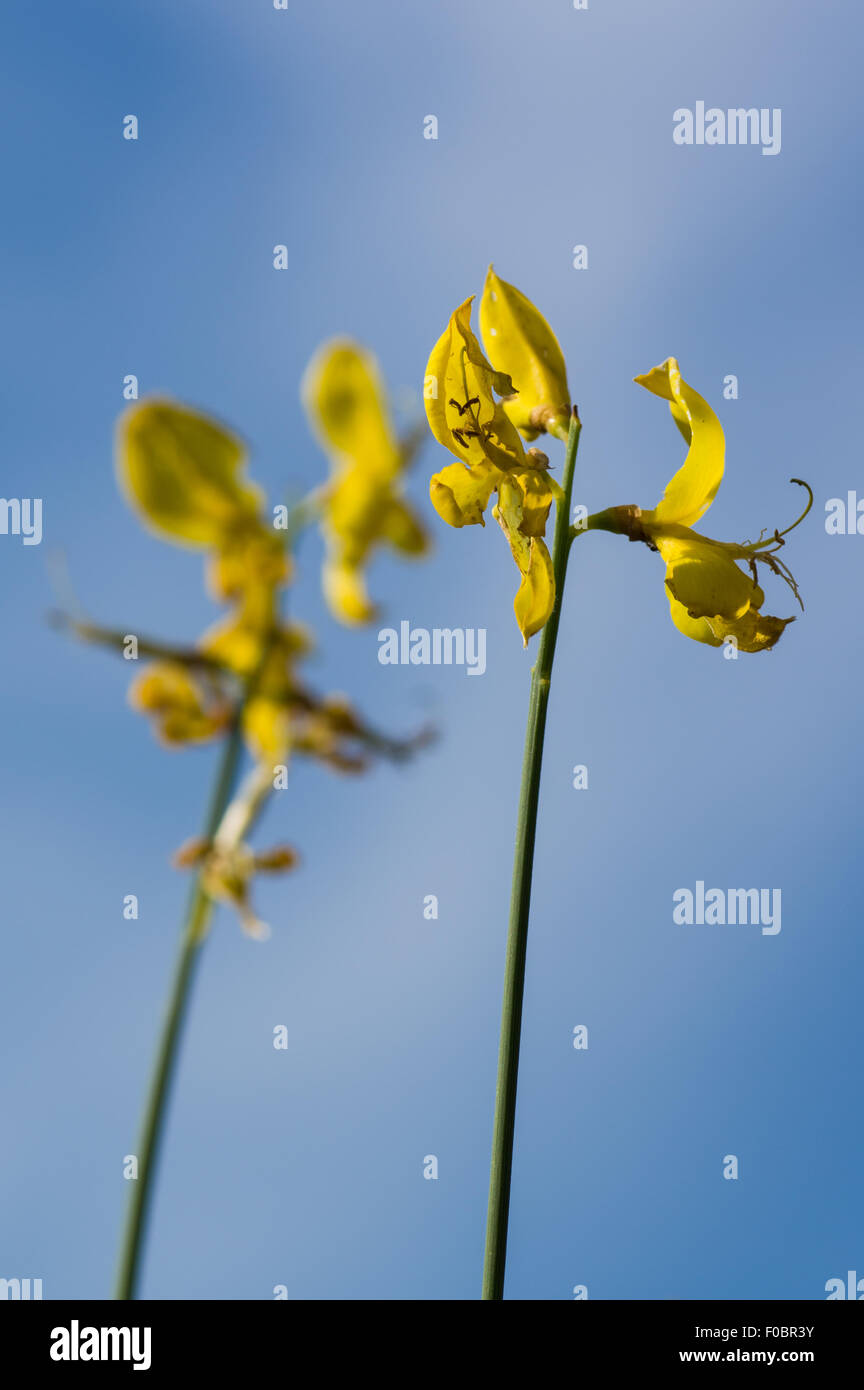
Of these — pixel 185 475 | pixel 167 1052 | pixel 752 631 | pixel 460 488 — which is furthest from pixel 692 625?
pixel 167 1052

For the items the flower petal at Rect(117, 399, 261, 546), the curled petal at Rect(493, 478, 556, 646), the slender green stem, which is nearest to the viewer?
the flower petal at Rect(117, 399, 261, 546)

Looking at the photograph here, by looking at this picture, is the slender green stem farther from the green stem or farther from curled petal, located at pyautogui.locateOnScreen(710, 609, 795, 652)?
the green stem

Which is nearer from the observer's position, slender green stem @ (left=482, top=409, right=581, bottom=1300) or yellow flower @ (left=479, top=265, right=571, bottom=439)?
slender green stem @ (left=482, top=409, right=581, bottom=1300)

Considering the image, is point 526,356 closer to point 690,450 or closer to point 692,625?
point 690,450

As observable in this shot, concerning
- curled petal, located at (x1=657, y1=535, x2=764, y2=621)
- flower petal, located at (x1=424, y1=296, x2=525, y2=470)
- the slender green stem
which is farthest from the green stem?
curled petal, located at (x1=657, y1=535, x2=764, y2=621)

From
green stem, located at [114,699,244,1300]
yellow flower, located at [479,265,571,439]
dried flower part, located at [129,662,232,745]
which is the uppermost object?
yellow flower, located at [479,265,571,439]

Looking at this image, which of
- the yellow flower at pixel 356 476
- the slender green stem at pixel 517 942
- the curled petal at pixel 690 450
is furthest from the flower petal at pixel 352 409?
the curled petal at pixel 690 450
